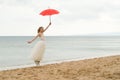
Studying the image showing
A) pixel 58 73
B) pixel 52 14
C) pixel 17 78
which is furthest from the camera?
pixel 52 14

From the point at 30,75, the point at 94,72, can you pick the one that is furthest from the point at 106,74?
the point at 30,75

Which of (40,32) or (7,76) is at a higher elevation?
(40,32)

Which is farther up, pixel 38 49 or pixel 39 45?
pixel 39 45

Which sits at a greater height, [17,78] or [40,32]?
[40,32]

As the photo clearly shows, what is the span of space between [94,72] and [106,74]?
0.71 meters

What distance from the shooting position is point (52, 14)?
13.5 metres

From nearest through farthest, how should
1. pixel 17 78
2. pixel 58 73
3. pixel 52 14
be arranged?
pixel 17 78 → pixel 58 73 → pixel 52 14

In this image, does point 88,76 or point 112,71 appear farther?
point 112,71

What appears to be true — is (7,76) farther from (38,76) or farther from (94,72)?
(94,72)

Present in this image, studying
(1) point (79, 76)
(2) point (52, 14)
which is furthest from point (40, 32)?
(1) point (79, 76)

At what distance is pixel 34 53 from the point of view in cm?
1391

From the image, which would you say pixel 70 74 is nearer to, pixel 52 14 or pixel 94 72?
pixel 94 72

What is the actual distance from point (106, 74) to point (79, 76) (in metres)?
1.08

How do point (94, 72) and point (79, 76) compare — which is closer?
point (79, 76)
